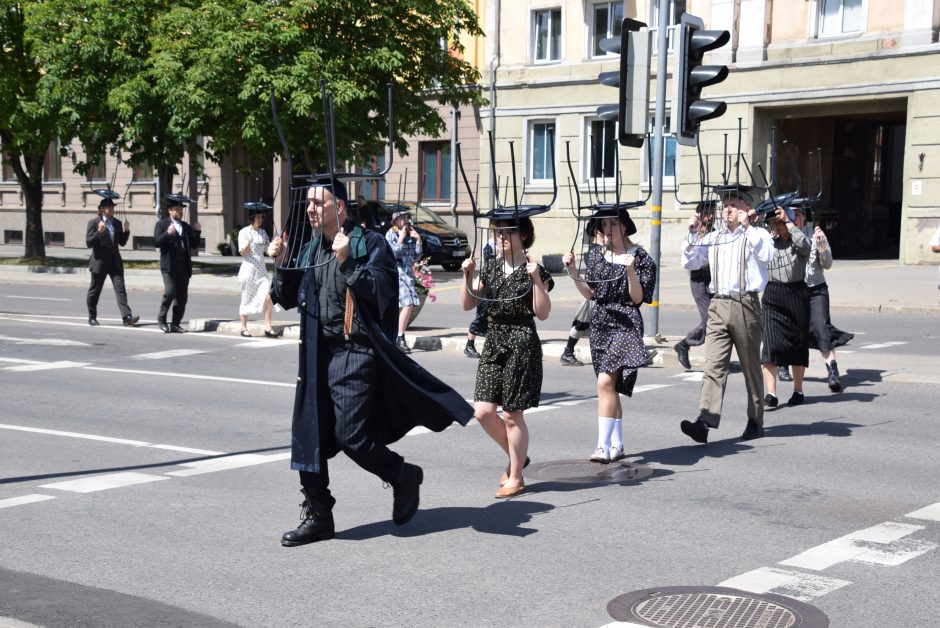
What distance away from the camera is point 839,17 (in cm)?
2888

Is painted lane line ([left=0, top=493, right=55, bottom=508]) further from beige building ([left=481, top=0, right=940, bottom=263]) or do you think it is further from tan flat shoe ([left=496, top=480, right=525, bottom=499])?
beige building ([left=481, top=0, right=940, bottom=263])

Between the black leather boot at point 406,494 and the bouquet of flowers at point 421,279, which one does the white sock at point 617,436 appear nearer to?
the black leather boot at point 406,494

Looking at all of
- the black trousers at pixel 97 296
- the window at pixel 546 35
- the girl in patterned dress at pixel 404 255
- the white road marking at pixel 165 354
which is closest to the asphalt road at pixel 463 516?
the white road marking at pixel 165 354

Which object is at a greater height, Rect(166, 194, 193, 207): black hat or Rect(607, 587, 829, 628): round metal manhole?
Rect(166, 194, 193, 207): black hat

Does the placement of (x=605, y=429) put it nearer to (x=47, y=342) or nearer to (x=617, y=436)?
(x=617, y=436)

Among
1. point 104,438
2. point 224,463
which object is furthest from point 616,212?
point 104,438

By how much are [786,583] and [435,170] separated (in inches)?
1357

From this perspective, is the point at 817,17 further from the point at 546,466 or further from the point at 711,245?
the point at 546,466

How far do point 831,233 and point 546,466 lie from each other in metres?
26.6

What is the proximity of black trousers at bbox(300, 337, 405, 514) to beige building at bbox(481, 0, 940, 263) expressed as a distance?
59.8 ft

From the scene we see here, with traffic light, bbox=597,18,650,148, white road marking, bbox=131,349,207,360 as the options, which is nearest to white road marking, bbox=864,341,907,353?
traffic light, bbox=597,18,650,148

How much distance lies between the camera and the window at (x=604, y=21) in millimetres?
33344

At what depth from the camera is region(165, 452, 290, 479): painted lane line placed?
26.5 ft

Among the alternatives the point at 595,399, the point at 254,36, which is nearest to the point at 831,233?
the point at 254,36
